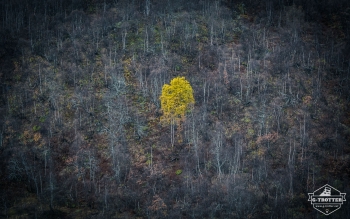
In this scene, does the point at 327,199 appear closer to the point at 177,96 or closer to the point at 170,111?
the point at 177,96

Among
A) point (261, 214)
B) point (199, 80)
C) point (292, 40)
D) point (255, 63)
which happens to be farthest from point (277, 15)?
point (261, 214)

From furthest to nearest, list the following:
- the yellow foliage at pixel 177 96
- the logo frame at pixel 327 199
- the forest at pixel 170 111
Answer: the yellow foliage at pixel 177 96 → the forest at pixel 170 111 → the logo frame at pixel 327 199

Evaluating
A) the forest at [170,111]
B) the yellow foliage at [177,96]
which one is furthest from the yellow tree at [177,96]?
the forest at [170,111]

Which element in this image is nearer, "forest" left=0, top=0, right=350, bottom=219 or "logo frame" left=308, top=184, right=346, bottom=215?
"logo frame" left=308, top=184, right=346, bottom=215

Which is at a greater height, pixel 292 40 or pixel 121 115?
pixel 292 40

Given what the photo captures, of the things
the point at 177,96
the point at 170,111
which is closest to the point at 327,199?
the point at 177,96

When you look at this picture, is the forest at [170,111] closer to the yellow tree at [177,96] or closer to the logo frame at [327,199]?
the logo frame at [327,199]

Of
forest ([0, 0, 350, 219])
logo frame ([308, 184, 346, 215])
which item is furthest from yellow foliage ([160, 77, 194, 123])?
logo frame ([308, 184, 346, 215])

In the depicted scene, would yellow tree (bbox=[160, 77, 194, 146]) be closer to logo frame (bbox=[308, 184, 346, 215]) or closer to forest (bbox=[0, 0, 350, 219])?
forest (bbox=[0, 0, 350, 219])

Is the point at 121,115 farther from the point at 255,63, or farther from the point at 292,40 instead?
the point at 292,40
